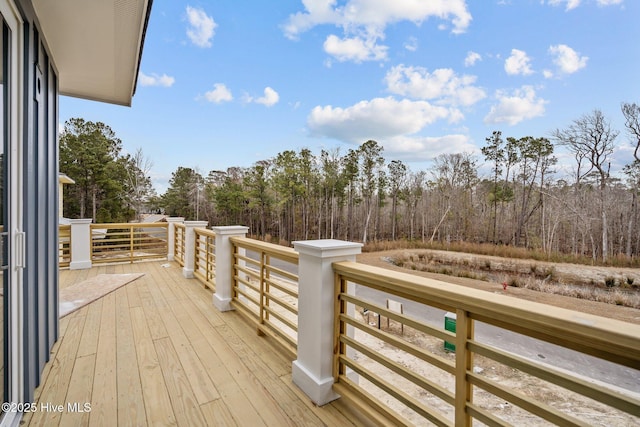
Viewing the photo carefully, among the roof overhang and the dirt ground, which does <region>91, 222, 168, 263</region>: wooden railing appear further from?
the dirt ground

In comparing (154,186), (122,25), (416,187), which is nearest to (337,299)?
(122,25)

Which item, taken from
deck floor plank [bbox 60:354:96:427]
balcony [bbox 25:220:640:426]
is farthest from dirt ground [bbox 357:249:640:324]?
deck floor plank [bbox 60:354:96:427]

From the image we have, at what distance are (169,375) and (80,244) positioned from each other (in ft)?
16.7

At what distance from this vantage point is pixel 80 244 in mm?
5539

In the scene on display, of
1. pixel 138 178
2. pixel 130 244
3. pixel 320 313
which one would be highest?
pixel 138 178

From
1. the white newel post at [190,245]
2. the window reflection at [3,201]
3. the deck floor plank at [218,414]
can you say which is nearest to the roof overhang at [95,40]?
the window reflection at [3,201]

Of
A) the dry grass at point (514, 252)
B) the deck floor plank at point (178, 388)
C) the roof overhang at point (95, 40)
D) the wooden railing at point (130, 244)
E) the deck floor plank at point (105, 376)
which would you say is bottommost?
the dry grass at point (514, 252)

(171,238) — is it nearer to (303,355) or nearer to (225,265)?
(225,265)

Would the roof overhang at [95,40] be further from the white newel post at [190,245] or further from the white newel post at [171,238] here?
the white newel post at [171,238]

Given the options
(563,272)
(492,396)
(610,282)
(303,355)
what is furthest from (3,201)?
(610,282)

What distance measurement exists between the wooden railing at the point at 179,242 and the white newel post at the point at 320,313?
4703mm

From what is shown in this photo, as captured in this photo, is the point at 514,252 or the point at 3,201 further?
the point at 514,252

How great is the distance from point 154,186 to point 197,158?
14.7 feet

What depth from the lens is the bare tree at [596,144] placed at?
1466 cm
